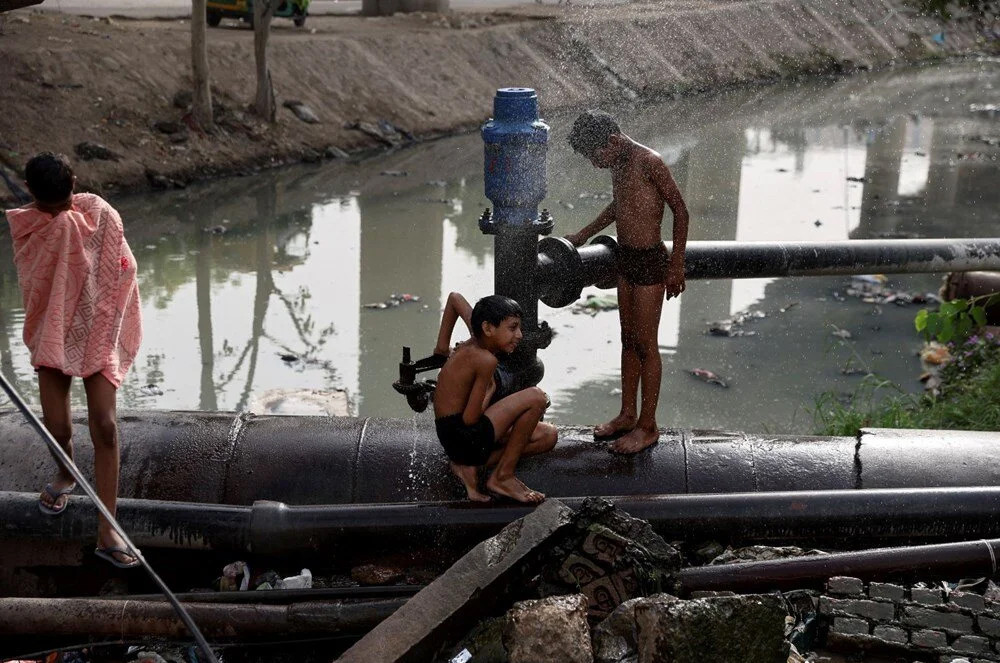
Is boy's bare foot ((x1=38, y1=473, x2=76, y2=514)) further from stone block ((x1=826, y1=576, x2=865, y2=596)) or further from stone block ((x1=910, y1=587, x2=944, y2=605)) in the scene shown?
stone block ((x1=910, y1=587, x2=944, y2=605))

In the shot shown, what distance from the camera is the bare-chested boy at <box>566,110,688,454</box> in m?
4.55

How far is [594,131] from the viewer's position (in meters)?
4.54

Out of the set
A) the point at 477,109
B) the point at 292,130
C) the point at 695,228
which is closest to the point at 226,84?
the point at 292,130

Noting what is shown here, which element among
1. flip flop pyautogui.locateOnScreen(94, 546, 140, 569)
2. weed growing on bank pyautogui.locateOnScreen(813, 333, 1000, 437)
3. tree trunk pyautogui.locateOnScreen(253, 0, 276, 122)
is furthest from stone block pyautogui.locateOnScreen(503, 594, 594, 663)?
tree trunk pyautogui.locateOnScreen(253, 0, 276, 122)

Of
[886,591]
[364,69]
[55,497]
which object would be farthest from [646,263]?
[364,69]

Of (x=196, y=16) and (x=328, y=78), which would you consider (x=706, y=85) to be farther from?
(x=196, y=16)

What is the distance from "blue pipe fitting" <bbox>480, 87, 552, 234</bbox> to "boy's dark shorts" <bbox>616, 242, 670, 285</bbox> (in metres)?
0.37

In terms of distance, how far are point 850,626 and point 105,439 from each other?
8.34ft

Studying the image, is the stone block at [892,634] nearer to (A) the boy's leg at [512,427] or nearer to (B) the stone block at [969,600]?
(B) the stone block at [969,600]

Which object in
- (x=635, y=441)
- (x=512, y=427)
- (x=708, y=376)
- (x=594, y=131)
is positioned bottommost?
(x=708, y=376)

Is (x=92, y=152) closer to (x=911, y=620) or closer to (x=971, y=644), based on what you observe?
(x=911, y=620)

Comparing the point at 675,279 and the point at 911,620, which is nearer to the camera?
the point at 911,620

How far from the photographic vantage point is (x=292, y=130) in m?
15.9

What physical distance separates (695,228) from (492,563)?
8.98 metres
